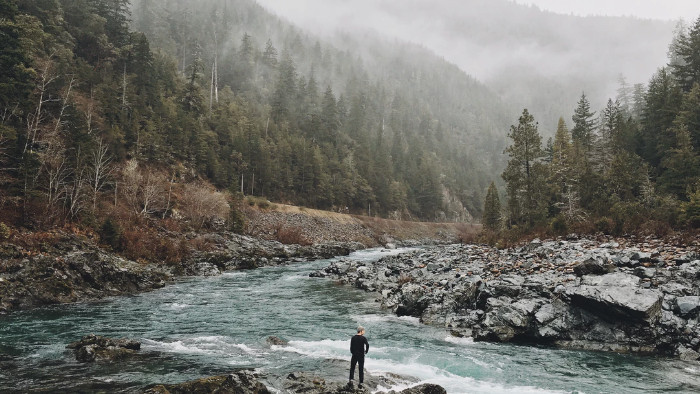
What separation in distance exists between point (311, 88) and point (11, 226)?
104 m

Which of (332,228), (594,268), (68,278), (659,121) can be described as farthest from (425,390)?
(332,228)

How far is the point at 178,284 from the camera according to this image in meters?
32.5

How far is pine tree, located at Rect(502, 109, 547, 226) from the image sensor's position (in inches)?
1677

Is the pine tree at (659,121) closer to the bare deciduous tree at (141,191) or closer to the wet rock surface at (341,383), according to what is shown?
the wet rock surface at (341,383)

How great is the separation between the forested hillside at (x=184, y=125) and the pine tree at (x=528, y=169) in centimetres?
4317

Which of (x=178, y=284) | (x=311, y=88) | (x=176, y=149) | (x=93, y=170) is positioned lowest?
(x=178, y=284)

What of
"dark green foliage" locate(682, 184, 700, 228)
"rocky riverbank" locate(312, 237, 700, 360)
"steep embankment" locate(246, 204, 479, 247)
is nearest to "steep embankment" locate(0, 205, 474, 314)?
"steep embankment" locate(246, 204, 479, 247)

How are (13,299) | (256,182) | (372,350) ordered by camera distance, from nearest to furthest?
(372,350)
(13,299)
(256,182)

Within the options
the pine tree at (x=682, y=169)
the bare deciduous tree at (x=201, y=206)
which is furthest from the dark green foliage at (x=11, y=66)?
the pine tree at (x=682, y=169)

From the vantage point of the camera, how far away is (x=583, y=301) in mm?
16500

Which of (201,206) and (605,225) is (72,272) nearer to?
(201,206)

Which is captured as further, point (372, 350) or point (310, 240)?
point (310, 240)

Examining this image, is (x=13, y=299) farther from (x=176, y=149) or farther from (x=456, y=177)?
(x=456, y=177)

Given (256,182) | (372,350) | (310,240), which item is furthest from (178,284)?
(256,182)
